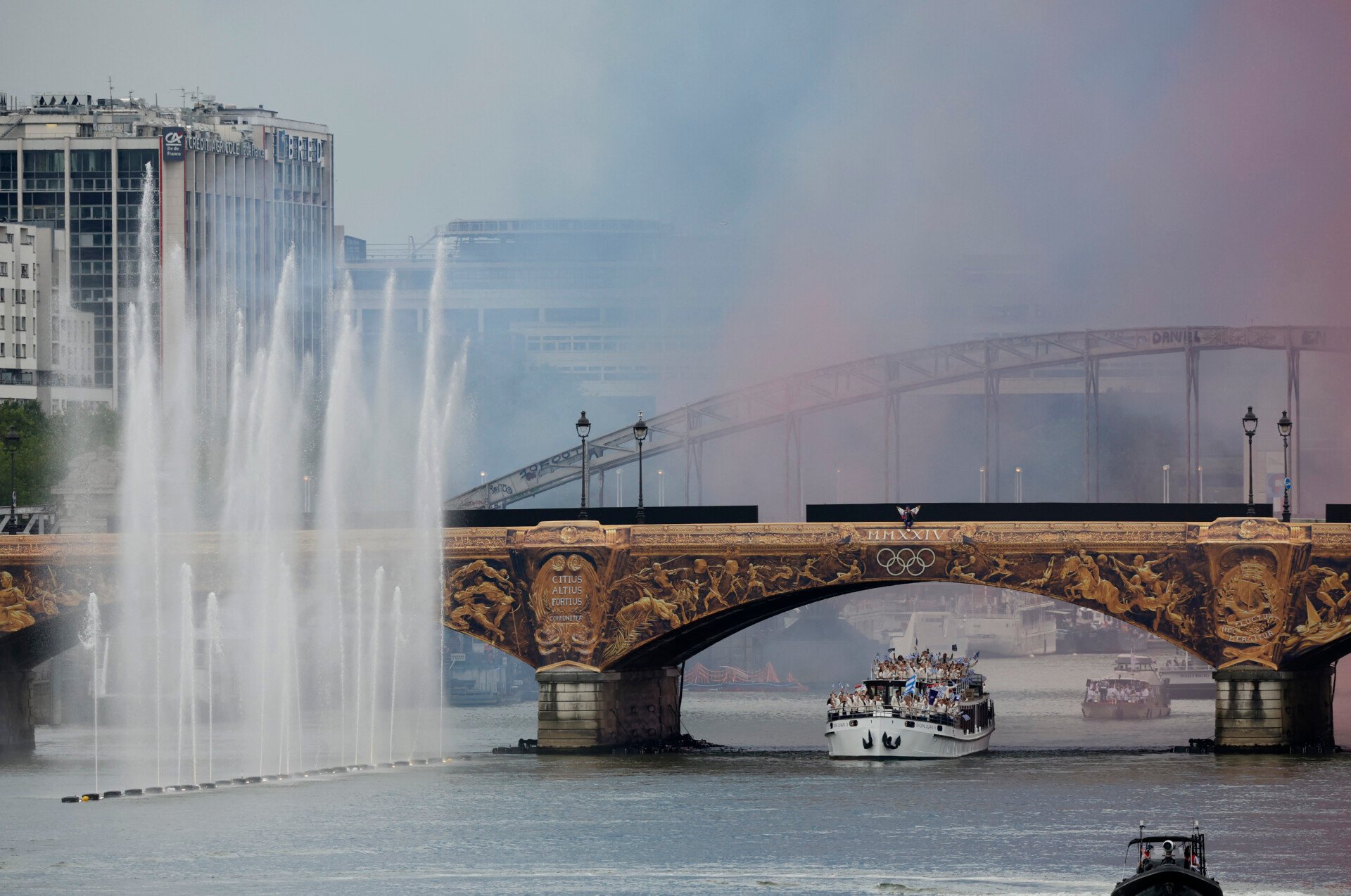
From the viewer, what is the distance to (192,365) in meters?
192

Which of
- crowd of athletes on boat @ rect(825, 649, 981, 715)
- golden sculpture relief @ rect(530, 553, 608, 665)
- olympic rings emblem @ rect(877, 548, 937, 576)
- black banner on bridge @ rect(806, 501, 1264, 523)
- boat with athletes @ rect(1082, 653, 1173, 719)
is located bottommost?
boat with athletes @ rect(1082, 653, 1173, 719)

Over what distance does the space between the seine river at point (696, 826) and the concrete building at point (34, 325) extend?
88.3 meters

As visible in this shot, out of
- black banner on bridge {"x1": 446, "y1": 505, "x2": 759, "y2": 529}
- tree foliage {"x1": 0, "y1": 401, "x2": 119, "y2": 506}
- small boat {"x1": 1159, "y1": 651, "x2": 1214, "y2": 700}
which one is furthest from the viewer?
small boat {"x1": 1159, "y1": 651, "x2": 1214, "y2": 700}

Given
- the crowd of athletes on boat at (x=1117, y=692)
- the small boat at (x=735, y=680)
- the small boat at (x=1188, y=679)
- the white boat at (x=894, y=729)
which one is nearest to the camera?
the white boat at (x=894, y=729)

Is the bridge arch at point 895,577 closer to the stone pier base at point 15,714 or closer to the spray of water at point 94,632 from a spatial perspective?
the spray of water at point 94,632

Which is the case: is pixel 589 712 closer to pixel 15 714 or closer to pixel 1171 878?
pixel 15 714

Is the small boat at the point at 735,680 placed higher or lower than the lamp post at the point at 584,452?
lower

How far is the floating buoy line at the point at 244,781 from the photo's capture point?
87.3m

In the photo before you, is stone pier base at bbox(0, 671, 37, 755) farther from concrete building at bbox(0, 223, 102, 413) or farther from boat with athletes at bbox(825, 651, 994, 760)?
concrete building at bbox(0, 223, 102, 413)

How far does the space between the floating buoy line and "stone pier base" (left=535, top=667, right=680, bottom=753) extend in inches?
Answer: 168

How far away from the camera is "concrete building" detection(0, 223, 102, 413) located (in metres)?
190

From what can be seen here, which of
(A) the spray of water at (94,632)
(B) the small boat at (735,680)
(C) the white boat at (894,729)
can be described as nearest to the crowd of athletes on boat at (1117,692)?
(B) the small boat at (735,680)

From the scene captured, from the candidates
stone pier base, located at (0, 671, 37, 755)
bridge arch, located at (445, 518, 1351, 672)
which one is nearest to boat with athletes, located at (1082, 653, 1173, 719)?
bridge arch, located at (445, 518, 1351, 672)

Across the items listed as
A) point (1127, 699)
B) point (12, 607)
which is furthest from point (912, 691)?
point (1127, 699)
